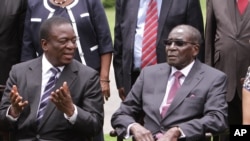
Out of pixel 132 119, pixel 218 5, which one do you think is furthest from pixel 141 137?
pixel 218 5

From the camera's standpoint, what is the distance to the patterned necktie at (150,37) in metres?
9.04

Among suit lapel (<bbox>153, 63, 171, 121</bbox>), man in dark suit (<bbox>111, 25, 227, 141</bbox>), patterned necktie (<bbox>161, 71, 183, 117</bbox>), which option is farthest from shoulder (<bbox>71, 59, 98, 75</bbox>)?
patterned necktie (<bbox>161, 71, 183, 117</bbox>)

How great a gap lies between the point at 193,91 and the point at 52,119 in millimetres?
1142

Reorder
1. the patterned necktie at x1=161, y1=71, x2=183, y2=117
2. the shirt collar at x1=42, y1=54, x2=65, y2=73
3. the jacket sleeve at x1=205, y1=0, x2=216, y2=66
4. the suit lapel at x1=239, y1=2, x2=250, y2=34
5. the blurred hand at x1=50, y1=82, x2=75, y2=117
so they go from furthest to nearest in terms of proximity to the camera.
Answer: the jacket sleeve at x1=205, y1=0, x2=216, y2=66, the suit lapel at x1=239, y1=2, x2=250, y2=34, the shirt collar at x1=42, y1=54, x2=65, y2=73, the patterned necktie at x1=161, y1=71, x2=183, y2=117, the blurred hand at x1=50, y1=82, x2=75, y2=117

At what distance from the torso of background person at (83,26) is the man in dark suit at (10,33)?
163 millimetres

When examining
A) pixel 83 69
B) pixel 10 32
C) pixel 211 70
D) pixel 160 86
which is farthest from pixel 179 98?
pixel 10 32

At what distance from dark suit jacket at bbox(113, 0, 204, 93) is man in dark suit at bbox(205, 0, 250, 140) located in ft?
0.53

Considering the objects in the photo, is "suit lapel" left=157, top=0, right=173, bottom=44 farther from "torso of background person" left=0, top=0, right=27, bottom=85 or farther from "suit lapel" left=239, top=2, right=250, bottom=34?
"torso of background person" left=0, top=0, right=27, bottom=85

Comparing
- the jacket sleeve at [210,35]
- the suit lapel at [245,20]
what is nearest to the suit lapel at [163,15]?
the jacket sleeve at [210,35]

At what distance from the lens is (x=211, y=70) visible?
8367mm

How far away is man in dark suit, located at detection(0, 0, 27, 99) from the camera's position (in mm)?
9289

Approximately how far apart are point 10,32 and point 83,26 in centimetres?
72

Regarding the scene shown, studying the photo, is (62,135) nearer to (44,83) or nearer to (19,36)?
(44,83)

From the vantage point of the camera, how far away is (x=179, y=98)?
8.27 m
